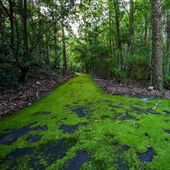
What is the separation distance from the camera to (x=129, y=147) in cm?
240

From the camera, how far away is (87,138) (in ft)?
8.67

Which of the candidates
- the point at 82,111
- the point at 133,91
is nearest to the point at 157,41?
the point at 133,91

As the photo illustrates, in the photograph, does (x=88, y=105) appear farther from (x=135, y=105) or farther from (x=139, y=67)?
(x=139, y=67)

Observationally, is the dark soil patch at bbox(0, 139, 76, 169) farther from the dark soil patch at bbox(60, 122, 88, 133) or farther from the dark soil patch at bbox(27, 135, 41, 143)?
the dark soil patch at bbox(60, 122, 88, 133)

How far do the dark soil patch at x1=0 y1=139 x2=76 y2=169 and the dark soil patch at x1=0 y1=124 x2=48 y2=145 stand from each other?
38cm

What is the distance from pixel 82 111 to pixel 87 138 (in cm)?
125

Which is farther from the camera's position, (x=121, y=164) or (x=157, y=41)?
(x=157, y=41)

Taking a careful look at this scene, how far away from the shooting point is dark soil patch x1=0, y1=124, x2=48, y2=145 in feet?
9.24

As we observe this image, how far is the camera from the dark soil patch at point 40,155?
2.15 m

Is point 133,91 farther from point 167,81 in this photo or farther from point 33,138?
point 167,81

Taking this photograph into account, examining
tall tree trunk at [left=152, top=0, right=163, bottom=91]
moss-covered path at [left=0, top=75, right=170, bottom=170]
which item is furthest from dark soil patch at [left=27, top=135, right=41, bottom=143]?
tall tree trunk at [left=152, top=0, right=163, bottom=91]

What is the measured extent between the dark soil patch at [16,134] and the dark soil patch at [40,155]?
15.1 inches

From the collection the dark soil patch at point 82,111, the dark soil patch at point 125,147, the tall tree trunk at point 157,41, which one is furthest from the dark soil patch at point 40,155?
the tall tree trunk at point 157,41

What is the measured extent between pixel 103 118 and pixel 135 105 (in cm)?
130
